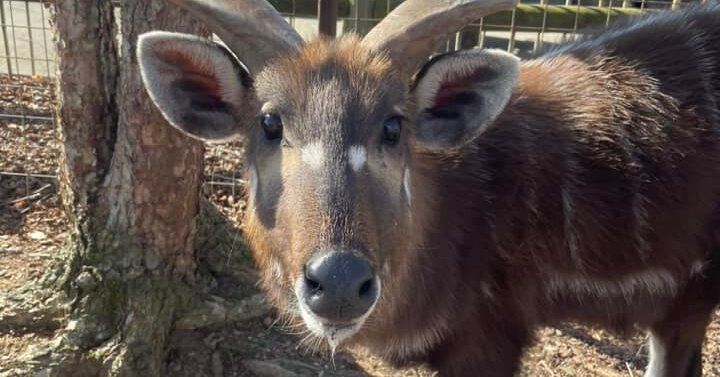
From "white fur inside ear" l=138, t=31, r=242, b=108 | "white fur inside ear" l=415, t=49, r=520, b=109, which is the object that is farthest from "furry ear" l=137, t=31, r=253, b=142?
"white fur inside ear" l=415, t=49, r=520, b=109

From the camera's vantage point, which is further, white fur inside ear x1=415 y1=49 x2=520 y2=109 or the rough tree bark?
the rough tree bark

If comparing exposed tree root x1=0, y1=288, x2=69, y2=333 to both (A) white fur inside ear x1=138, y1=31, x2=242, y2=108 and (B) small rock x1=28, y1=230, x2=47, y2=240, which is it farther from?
(A) white fur inside ear x1=138, y1=31, x2=242, y2=108

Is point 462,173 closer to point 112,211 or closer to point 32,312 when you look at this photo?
point 112,211

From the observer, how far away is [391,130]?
2.87m

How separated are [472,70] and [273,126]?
851 millimetres

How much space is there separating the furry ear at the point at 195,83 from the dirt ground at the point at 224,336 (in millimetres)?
1522

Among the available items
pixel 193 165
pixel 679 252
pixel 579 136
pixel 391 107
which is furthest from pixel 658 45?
pixel 193 165

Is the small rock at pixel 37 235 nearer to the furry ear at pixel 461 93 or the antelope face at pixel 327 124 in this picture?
the antelope face at pixel 327 124

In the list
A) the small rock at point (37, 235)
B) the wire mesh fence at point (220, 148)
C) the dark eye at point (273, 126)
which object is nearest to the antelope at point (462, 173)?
the dark eye at point (273, 126)

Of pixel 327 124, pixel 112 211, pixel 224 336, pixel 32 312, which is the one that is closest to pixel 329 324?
pixel 327 124

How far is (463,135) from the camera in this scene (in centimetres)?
310

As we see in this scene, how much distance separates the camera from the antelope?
2725mm

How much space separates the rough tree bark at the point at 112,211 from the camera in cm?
359

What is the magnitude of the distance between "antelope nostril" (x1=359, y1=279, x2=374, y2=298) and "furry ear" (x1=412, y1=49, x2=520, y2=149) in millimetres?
891
